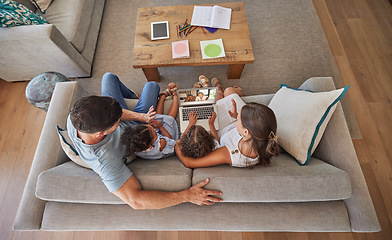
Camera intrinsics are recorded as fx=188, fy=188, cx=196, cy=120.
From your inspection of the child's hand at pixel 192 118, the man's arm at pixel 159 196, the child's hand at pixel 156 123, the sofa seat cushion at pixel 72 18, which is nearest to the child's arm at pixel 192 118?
the child's hand at pixel 192 118

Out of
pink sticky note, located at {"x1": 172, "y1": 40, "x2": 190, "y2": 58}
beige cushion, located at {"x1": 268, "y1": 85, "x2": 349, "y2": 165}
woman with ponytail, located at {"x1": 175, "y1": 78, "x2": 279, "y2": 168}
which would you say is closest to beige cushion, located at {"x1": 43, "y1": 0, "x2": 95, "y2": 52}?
pink sticky note, located at {"x1": 172, "y1": 40, "x2": 190, "y2": 58}

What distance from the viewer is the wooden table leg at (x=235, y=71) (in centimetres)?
193

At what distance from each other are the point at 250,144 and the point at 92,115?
0.86 metres

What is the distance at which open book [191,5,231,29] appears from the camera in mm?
1845

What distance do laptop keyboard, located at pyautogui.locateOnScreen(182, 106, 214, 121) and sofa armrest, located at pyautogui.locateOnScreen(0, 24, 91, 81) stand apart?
4.45 ft

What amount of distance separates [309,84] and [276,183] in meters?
0.83

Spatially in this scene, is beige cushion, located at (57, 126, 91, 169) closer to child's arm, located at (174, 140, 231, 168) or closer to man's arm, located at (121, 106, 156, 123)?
man's arm, located at (121, 106, 156, 123)

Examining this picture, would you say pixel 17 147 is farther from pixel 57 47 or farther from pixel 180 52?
pixel 180 52

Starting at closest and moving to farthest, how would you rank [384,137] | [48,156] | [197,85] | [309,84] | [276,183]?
[276,183] → [48,156] → [309,84] → [384,137] → [197,85]

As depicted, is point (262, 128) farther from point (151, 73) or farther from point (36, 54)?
point (36, 54)

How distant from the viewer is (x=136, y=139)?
111 centimetres

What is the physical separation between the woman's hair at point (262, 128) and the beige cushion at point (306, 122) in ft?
0.49

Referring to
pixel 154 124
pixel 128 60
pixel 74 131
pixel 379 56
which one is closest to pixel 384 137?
pixel 379 56

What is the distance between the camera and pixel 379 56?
2232 mm
